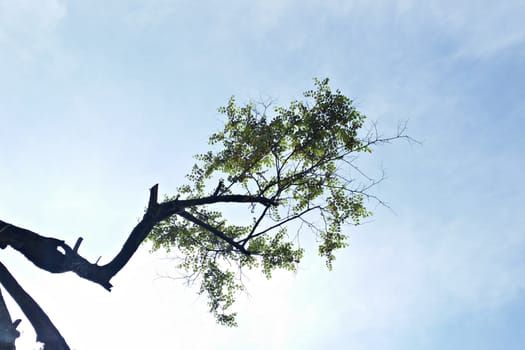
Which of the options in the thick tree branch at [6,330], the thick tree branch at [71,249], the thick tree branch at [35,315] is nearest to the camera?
the thick tree branch at [6,330]

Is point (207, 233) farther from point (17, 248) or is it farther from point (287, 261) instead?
point (17, 248)

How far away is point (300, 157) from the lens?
531 inches

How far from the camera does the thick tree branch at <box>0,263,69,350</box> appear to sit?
862 centimetres

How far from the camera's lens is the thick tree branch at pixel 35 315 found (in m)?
8.62

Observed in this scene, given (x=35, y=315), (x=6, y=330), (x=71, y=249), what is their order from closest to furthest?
(x=6, y=330) → (x=35, y=315) → (x=71, y=249)

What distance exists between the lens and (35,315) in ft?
29.4

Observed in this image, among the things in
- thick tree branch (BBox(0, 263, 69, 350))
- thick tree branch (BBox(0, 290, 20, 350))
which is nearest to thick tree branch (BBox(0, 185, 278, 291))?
thick tree branch (BBox(0, 263, 69, 350))

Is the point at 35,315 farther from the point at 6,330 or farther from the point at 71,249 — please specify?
the point at 71,249

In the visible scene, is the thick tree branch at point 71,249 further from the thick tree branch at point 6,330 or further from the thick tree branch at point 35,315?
the thick tree branch at point 6,330

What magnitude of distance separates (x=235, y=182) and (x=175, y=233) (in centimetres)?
381

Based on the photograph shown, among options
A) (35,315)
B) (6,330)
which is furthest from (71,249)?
(6,330)

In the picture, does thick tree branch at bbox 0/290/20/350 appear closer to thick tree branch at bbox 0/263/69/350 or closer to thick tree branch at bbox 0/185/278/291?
thick tree branch at bbox 0/263/69/350

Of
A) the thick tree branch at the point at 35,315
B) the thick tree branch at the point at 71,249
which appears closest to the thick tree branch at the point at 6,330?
the thick tree branch at the point at 35,315

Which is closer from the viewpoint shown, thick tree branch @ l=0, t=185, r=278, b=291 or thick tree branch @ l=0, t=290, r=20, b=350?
thick tree branch @ l=0, t=290, r=20, b=350
